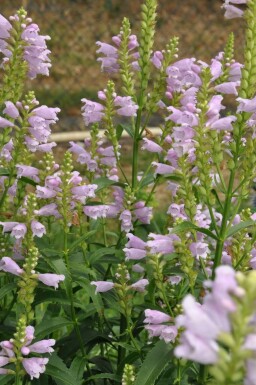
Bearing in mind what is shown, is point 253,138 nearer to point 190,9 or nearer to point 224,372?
point 224,372

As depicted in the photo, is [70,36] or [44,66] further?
[70,36]

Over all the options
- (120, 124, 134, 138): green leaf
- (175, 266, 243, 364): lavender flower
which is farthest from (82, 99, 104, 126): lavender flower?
(175, 266, 243, 364): lavender flower

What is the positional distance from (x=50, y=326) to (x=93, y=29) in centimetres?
1165

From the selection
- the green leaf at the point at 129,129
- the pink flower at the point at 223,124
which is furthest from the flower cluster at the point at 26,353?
the green leaf at the point at 129,129

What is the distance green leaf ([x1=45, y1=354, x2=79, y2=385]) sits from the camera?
310 cm

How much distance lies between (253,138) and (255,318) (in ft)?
5.70

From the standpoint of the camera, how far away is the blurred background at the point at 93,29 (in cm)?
1288

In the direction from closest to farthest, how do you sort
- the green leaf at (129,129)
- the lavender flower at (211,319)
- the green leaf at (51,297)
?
the lavender flower at (211,319) → the green leaf at (51,297) → the green leaf at (129,129)

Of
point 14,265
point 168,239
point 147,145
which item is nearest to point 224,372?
point 168,239

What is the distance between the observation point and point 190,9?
15328mm

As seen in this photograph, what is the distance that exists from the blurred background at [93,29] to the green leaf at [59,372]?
9193 mm

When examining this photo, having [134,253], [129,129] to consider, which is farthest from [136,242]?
[129,129]

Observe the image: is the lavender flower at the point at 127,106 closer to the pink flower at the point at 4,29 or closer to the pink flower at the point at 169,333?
the pink flower at the point at 4,29

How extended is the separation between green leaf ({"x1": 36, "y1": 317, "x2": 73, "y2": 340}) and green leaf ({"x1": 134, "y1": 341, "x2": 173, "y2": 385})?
469 mm
